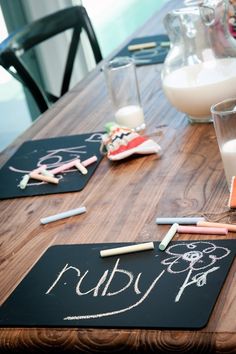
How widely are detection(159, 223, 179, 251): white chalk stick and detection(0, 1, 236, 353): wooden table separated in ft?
0.04

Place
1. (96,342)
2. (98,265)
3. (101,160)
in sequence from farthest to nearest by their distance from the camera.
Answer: (101,160), (98,265), (96,342)

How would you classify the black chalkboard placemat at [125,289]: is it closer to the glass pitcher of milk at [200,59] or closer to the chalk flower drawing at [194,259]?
the chalk flower drawing at [194,259]

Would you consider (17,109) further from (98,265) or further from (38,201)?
(98,265)

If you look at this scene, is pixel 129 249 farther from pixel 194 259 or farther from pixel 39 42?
pixel 39 42

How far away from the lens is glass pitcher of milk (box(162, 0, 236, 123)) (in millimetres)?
1422

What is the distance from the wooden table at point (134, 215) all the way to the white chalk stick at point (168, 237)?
13 mm

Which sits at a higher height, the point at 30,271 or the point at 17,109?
the point at 30,271

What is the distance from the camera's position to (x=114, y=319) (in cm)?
90

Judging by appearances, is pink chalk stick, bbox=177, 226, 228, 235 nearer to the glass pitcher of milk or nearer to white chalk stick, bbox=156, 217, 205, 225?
white chalk stick, bbox=156, 217, 205, 225

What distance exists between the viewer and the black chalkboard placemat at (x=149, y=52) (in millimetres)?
1985

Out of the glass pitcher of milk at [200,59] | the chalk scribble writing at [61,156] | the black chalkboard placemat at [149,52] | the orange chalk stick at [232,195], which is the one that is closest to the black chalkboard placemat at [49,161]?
the chalk scribble writing at [61,156]

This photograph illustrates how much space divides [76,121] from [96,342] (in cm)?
86

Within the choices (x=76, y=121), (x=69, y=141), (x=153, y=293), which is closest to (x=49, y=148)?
(x=69, y=141)

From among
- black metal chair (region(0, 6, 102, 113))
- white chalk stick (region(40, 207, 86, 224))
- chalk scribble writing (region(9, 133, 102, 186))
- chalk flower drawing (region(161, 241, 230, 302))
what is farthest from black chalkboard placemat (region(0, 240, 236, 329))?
black metal chair (region(0, 6, 102, 113))
